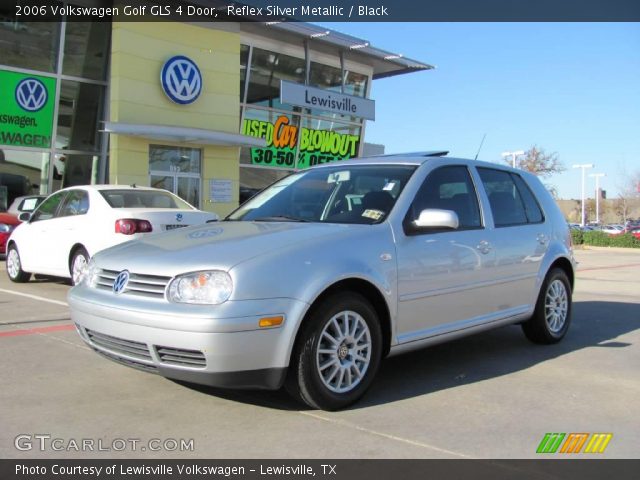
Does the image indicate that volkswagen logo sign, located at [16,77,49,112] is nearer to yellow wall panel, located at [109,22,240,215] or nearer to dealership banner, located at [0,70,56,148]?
dealership banner, located at [0,70,56,148]

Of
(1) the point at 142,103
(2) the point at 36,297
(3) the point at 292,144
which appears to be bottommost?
(2) the point at 36,297

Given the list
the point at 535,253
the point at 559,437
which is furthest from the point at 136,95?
the point at 559,437

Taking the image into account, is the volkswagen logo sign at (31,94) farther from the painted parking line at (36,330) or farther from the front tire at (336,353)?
the front tire at (336,353)

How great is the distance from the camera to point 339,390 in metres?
3.99

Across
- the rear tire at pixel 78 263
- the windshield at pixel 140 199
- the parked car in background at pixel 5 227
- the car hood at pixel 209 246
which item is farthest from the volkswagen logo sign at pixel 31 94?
the car hood at pixel 209 246

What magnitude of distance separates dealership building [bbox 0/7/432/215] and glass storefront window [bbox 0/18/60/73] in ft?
0.09

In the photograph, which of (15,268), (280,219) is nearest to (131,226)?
(15,268)

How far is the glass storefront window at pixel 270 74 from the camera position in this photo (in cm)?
2275

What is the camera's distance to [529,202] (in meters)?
6.06

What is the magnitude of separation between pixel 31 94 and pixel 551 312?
1615cm

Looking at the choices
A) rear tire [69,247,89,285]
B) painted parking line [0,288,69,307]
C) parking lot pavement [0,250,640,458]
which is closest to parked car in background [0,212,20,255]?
painted parking line [0,288,69,307]

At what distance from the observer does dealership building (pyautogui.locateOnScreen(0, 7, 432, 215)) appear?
17609mm

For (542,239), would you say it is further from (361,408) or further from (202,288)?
(202,288)

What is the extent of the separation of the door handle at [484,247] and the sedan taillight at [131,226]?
4745 millimetres
